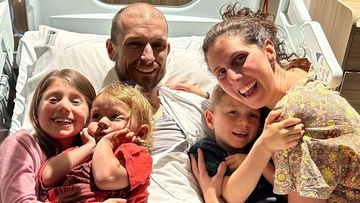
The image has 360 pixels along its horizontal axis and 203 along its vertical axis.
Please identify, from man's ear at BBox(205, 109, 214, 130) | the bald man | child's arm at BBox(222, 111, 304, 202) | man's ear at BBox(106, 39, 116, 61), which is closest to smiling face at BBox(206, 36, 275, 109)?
child's arm at BBox(222, 111, 304, 202)

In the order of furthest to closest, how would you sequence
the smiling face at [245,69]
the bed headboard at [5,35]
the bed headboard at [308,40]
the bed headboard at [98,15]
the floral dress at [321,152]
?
the bed headboard at [98,15]
the bed headboard at [5,35]
the bed headboard at [308,40]
the smiling face at [245,69]
the floral dress at [321,152]

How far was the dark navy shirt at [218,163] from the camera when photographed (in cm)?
152

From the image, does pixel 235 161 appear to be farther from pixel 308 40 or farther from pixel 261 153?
pixel 308 40

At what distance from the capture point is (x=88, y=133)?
4.94 feet

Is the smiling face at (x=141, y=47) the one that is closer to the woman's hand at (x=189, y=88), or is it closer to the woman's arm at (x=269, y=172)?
the woman's hand at (x=189, y=88)

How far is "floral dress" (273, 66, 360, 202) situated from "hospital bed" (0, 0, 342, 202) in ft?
1.69

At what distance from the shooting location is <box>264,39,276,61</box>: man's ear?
1.44 m

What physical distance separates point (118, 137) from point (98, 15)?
1.21m

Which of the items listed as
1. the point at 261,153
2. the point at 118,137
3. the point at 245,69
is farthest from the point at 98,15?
the point at 261,153

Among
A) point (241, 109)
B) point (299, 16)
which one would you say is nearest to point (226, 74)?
point (241, 109)

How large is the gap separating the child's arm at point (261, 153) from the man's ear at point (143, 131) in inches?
11.4

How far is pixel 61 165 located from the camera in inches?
56.6

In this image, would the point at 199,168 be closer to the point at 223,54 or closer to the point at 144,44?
the point at 223,54

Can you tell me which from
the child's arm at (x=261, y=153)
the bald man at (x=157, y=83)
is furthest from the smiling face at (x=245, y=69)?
the bald man at (x=157, y=83)
